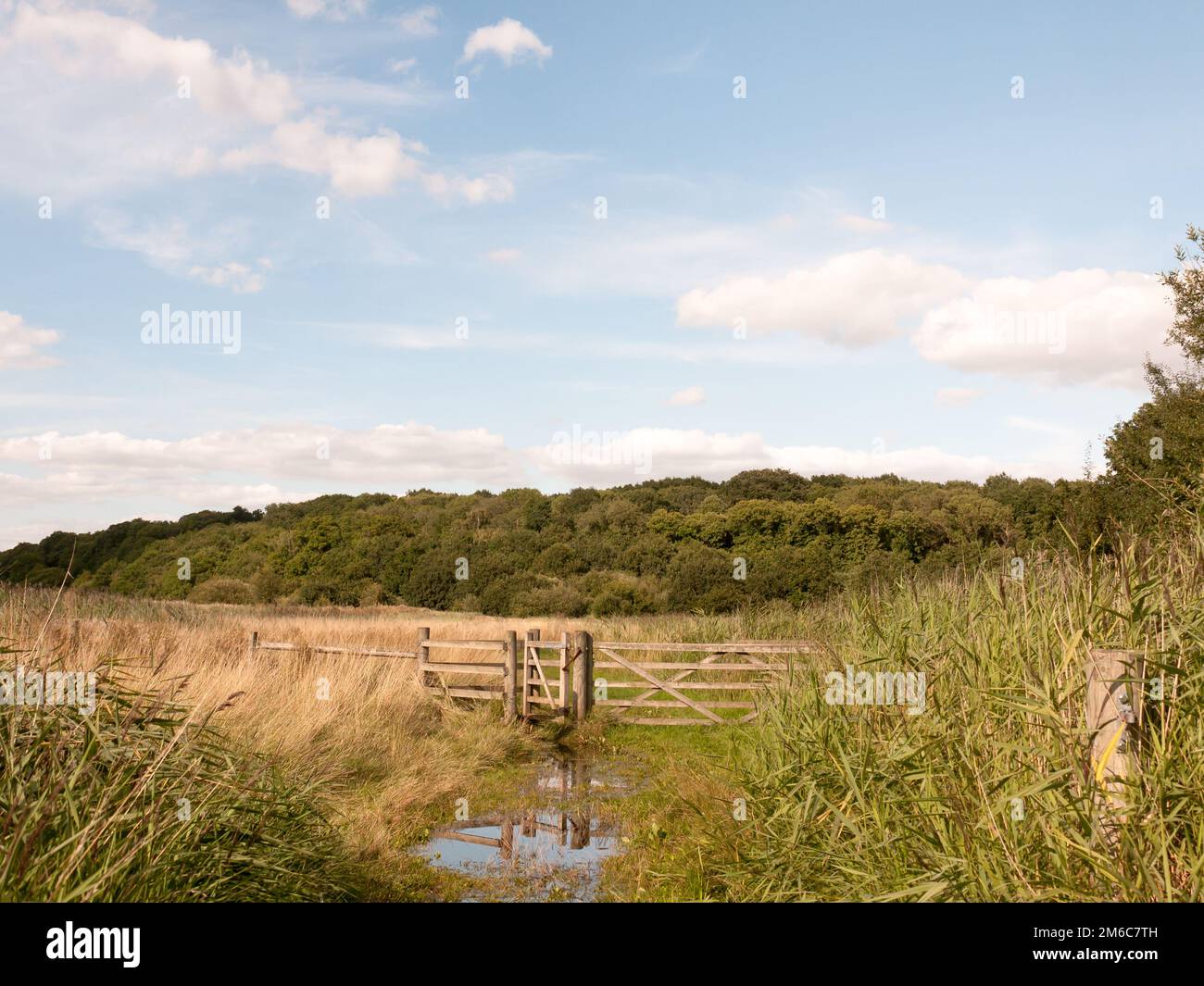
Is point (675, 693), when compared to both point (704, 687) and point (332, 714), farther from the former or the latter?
point (332, 714)

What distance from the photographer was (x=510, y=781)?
36.3ft

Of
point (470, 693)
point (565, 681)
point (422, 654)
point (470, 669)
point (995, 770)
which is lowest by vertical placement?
point (470, 693)

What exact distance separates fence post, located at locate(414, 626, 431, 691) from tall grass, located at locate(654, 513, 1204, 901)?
937 centimetres

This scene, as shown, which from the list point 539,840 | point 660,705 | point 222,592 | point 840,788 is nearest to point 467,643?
point 660,705

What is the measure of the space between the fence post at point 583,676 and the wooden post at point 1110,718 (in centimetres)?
1162

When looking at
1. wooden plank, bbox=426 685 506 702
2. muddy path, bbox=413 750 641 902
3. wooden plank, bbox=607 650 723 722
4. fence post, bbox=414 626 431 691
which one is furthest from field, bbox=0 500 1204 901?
wooden plank, bbox=607 650 723 722

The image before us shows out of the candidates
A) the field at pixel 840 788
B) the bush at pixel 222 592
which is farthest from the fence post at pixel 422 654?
the bush at pixel 222 592

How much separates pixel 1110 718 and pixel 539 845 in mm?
5637

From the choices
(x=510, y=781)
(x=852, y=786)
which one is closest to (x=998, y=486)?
(x=510, y=781)

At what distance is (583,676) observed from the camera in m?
15.5

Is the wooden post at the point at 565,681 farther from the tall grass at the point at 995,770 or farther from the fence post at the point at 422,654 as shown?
the tall grass at the point at 995,770
